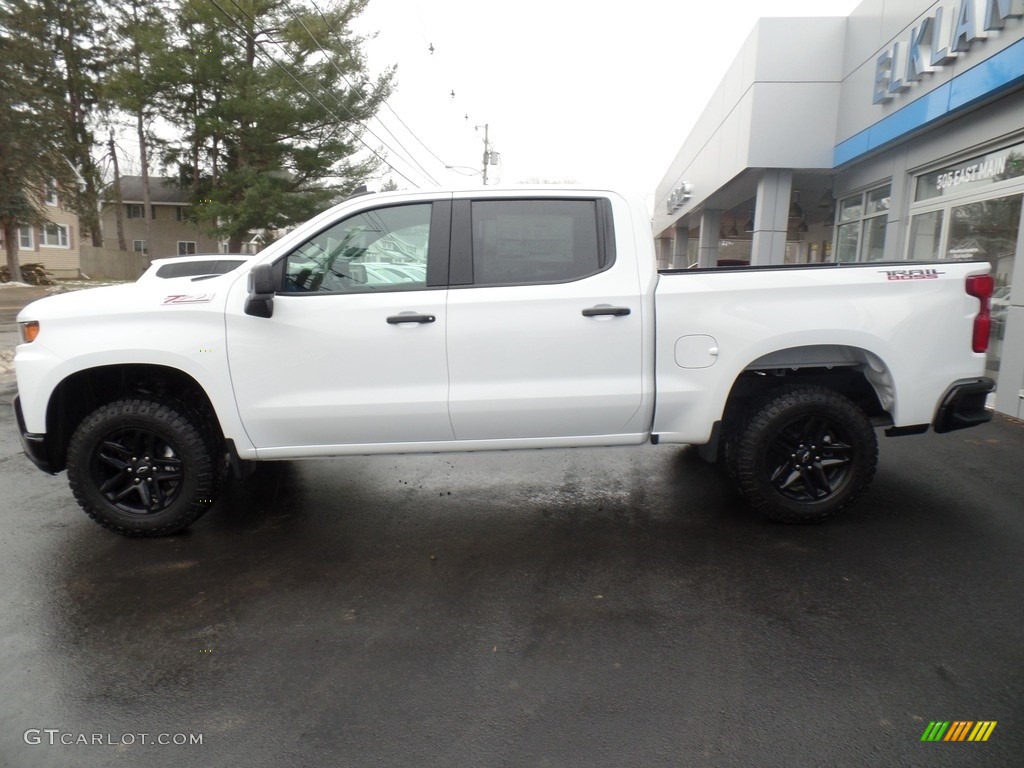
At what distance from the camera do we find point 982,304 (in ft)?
13.7

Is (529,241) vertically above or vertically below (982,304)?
above

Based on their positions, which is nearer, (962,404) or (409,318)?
(409,318)

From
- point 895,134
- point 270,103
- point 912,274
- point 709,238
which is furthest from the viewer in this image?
point 270,103

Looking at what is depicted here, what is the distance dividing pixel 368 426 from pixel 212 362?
941mm

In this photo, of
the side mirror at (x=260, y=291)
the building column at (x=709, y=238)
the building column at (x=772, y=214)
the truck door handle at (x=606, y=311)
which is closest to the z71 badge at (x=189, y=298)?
the side mirror at (x=260, y=291)

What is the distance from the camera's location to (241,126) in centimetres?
2758

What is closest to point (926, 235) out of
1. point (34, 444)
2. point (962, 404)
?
point (962, 404)

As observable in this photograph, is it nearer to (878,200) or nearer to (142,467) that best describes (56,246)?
(878,200)

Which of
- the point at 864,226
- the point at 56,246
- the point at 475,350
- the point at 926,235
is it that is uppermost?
the point at 56,246

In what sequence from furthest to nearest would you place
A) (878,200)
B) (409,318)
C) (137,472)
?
(878,200) < (137,472) < (409,318)

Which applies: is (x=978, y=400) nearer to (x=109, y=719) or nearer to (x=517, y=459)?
(x=517, y=459)

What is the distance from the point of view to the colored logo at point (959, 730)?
98.0 inches

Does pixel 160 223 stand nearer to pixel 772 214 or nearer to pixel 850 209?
pixel 772 214
